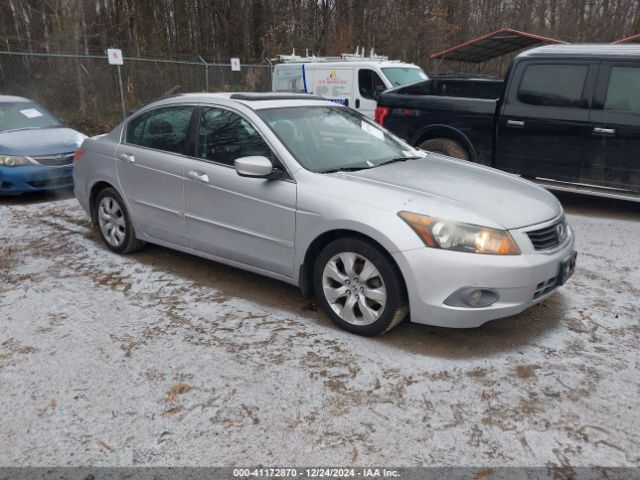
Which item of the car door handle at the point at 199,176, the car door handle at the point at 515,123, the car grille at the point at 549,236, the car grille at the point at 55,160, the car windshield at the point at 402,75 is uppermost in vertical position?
the car windshield at the point at 402,75

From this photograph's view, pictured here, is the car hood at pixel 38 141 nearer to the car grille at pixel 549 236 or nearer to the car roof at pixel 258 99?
the car roof at pixel 258 99

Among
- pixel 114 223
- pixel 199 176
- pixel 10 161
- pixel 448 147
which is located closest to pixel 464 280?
pixel 199 176

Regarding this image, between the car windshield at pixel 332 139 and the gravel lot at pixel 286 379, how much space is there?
1.13 meters

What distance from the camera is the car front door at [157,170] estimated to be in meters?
4.52

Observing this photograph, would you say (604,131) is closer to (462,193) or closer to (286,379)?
(462,193)

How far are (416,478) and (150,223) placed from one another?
3.33 metres

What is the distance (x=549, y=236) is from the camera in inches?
141

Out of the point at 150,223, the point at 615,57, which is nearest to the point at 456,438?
the point at 150,223

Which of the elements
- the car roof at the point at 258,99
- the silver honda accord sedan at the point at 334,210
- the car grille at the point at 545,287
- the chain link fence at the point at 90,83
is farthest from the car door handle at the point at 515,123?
the chain link fence at the point at 90,83

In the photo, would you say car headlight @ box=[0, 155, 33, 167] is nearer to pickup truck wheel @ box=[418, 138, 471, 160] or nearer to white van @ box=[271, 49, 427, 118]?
pickup truck wheel @ box=[418, 138, 471, 160]

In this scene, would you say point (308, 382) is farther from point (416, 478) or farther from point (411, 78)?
point (411, 78)

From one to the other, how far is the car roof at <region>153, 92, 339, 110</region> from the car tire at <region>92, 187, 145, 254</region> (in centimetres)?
101

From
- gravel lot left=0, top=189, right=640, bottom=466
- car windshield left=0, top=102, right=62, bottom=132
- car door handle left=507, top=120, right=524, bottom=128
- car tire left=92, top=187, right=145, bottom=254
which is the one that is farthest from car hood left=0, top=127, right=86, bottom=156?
car door handle left=507, top=120, right=524, bottom=128

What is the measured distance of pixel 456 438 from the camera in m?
2.64
